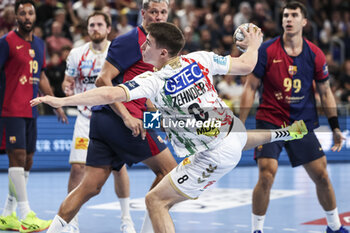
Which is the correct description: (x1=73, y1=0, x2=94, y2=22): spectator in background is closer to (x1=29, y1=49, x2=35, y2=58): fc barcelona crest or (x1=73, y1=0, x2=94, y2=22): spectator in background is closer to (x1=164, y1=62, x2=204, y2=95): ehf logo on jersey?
(x1=29, y1=49, x2=35, y2=58): fc barcelona crest

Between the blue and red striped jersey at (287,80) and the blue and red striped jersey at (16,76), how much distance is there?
2739mm

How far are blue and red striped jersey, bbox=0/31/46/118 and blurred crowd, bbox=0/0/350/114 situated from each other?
514 centimetres

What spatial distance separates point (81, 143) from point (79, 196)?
5.92ft

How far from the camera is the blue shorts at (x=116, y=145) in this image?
568 centimetres

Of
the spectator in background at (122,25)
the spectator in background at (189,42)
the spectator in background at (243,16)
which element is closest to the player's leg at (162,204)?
the spectator in background at (122,25)

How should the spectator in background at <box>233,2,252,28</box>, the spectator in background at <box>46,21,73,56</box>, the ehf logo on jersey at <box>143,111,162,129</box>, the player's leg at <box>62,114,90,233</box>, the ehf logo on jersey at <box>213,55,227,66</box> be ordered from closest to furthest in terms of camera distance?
the ehf logo on jersey at <box>213,55,227,66</box>, the ehf logo on jersey at <box>143,111,162,129</box>, the player's leg at <box>62,114,90,233</box>, the spectator in background at <box>46,21,73,56</box>, the spectator in background at <box>233,2,252,28</box>

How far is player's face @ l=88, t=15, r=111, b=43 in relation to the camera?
7262 mm

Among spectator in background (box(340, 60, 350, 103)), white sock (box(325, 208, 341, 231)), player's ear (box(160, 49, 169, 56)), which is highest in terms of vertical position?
player's ear (box(160, 49, 169, 56))

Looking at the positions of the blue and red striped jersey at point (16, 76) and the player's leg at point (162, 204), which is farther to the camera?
the blue and red striped jersey at point (16, 76)

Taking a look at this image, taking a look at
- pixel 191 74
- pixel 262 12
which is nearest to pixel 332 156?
pixel 262 12

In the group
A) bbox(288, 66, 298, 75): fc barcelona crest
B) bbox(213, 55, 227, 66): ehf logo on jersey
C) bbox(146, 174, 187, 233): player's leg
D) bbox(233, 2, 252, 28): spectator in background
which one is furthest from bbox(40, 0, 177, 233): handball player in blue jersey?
bbox(233, 2, 252, 28): spectator in background

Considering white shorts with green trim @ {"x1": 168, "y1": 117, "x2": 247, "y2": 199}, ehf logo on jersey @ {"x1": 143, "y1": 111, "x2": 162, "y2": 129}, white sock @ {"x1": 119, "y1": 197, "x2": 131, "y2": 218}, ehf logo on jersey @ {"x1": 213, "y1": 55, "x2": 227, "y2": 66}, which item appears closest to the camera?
white shorts with green trim @ {"x1": 168, "y1": 117, "x2": 247, "y2": 199}

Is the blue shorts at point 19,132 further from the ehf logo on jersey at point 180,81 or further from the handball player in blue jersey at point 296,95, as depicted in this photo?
the ehf logo on jersey at point 180,81

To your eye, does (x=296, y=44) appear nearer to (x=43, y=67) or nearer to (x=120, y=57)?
(x=120, y=57)
